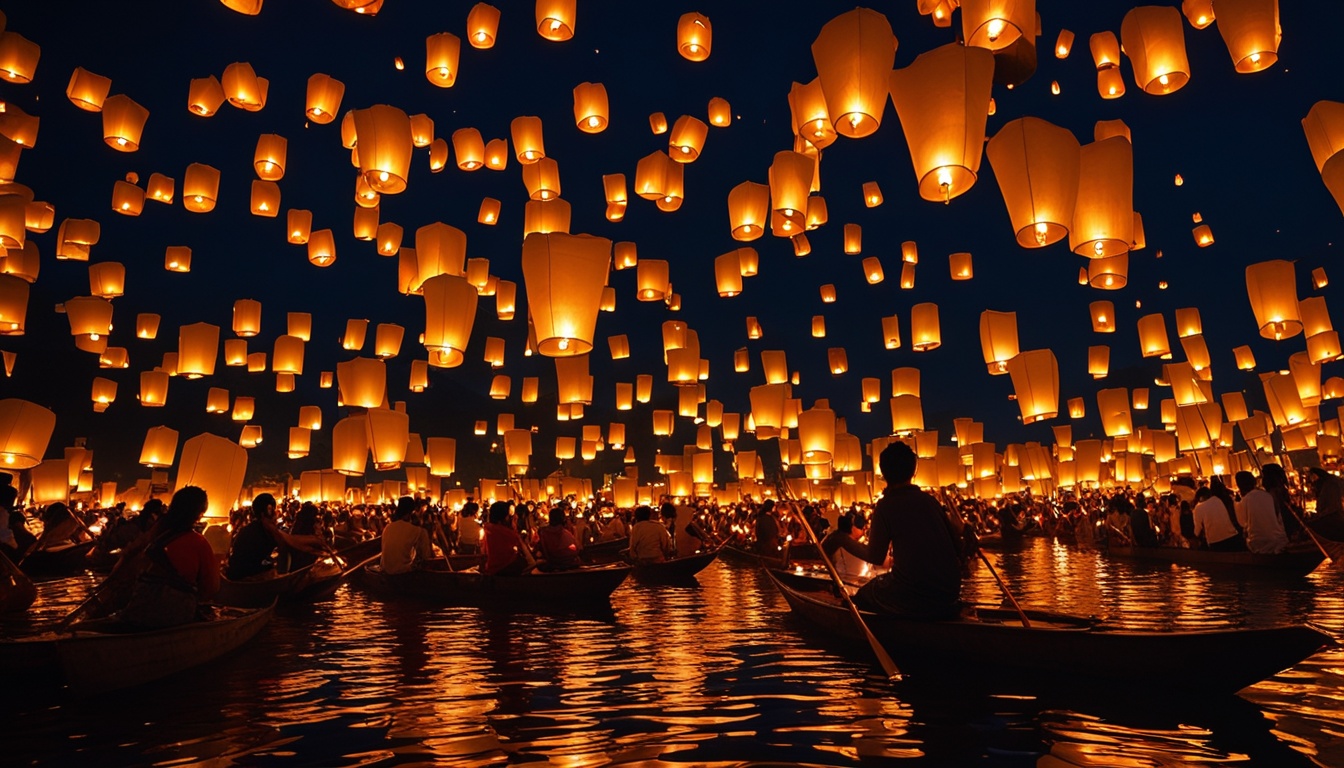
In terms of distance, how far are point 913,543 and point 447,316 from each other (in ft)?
21.7

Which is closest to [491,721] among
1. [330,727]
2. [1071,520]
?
[330,727]

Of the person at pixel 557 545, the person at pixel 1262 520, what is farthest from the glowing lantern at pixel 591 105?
the person at pixel 1262 520

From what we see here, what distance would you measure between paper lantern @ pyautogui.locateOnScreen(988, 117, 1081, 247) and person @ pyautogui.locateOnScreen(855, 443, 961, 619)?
8.64ft

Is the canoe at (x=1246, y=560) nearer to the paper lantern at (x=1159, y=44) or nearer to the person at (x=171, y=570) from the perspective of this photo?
the paper lantern at (x=1159, y=44)

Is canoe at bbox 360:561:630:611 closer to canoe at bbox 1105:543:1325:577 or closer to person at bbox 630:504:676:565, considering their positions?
person at bbox 630:504:676:565

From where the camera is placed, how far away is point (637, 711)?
4.63 metres

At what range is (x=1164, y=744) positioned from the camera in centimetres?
372

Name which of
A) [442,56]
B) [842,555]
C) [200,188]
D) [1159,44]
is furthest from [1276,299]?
[200,188]

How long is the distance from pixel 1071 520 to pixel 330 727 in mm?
25215

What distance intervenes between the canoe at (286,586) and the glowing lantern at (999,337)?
9.70 meters

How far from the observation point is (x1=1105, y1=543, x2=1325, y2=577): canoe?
10031 millimetres

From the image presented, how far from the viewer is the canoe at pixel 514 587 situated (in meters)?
9.31

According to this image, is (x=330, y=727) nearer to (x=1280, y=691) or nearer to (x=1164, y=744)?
(x=1164, y=744)

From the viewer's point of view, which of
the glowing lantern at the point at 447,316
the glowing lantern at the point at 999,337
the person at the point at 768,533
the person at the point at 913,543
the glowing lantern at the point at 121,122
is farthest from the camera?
the person at the point at 768,533
